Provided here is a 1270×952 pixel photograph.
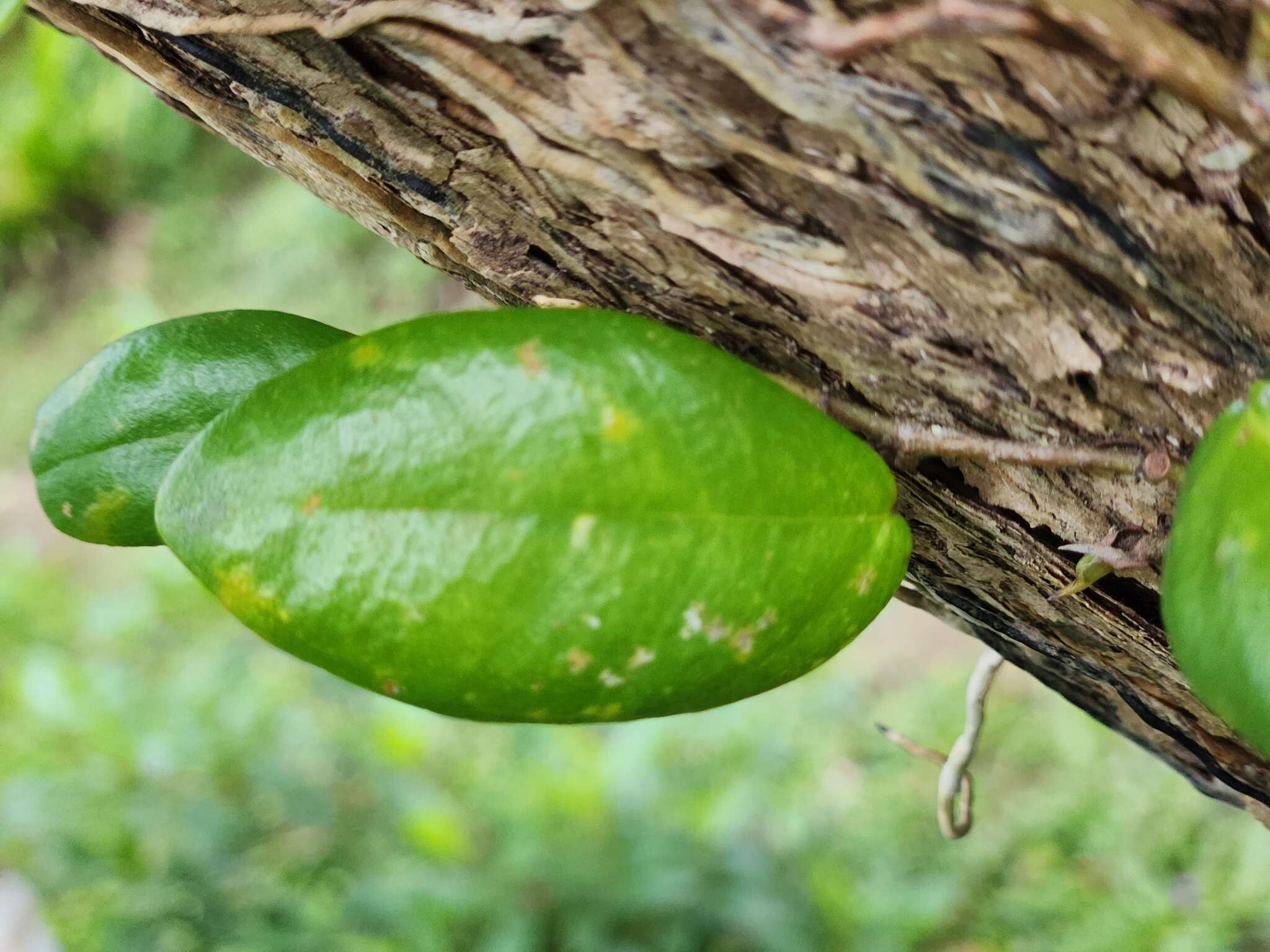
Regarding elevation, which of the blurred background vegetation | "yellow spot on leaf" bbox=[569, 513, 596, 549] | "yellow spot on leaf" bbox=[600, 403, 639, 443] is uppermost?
"yellow spot on leaf" bbox=[600, 403, 639, 443]

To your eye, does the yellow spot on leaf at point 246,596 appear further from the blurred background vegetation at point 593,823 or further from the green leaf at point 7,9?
the blurred background vegetation at point 593,823

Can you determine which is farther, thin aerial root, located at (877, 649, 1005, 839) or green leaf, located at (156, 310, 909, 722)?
thin aerial root, located at (877, 649, 1005, 839)

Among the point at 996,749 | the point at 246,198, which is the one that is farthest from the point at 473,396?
the point at 246,198

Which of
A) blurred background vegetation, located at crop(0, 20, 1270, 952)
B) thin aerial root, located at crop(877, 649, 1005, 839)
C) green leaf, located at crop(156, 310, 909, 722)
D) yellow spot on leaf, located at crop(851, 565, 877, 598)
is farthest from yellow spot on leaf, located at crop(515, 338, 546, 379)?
blurred background vegetation, located at crop(0, 20, 1270, 952)

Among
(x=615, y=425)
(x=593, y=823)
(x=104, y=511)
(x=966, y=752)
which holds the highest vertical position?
(x=615, y=425)

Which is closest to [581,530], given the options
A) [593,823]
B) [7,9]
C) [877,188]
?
[877,188]

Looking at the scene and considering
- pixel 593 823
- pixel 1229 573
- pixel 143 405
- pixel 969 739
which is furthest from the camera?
pixel 593 823

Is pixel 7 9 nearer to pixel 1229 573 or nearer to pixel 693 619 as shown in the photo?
pixel 693 619

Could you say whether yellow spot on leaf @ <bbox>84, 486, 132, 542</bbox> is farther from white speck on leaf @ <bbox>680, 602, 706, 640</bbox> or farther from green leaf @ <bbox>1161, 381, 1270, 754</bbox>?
green leaf @ <bbox>1161, 381, 1270, 754</bbox>
